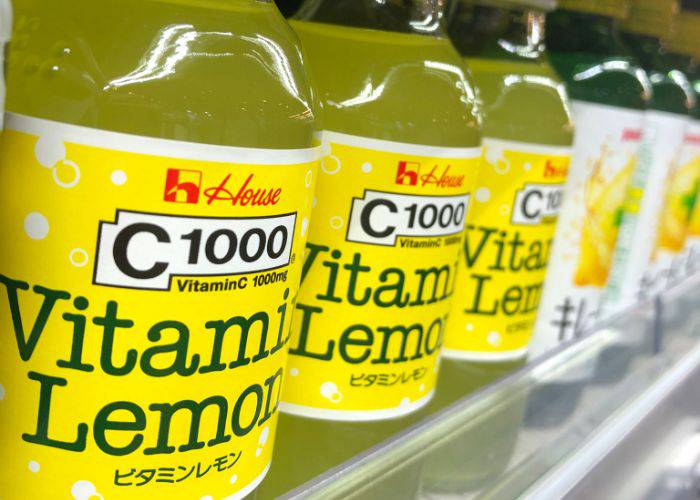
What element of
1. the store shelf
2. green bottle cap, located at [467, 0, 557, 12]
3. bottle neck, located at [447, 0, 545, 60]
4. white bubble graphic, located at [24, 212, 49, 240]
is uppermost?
green bottle cap, located at [467, 0, 557, 12]

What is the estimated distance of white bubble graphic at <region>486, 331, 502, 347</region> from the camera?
0.75 metres

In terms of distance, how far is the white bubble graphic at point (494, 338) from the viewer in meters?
0.75

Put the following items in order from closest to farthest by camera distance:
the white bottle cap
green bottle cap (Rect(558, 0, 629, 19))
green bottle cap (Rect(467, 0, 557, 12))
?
the white bottle cap < green bottle cap (Rect(467, 0, 557, 12)) < green bottle cap (Rect(558, 0, 629, 19))

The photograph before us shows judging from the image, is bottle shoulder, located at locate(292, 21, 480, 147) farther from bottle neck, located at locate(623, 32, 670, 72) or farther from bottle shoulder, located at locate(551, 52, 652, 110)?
bottle neck, located at locate(623, 32, 670, 72)

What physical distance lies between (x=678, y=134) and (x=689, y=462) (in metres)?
0.40

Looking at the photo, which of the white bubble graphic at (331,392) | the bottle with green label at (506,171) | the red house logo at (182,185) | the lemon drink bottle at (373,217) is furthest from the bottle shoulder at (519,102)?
the red house logo at (182,185)

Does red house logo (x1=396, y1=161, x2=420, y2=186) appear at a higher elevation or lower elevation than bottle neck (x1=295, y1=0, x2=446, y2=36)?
lower

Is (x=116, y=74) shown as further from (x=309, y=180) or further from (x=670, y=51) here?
(x=670, y=51)

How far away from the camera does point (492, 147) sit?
702mm

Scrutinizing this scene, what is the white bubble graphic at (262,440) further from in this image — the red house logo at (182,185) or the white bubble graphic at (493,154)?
the white bubble graphic at (493,154)

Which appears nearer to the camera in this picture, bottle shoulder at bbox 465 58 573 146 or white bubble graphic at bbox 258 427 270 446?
white bubble graphic at bbox 258 427 270 446

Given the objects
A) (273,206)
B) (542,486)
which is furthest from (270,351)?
(542,486)

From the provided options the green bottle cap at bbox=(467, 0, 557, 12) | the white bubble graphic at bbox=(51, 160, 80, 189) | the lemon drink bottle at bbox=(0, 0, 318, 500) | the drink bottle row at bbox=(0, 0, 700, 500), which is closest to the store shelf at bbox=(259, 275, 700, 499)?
the drink bottle row at bbox=(0, 0, 700, 500)

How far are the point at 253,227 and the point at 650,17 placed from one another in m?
0.73
